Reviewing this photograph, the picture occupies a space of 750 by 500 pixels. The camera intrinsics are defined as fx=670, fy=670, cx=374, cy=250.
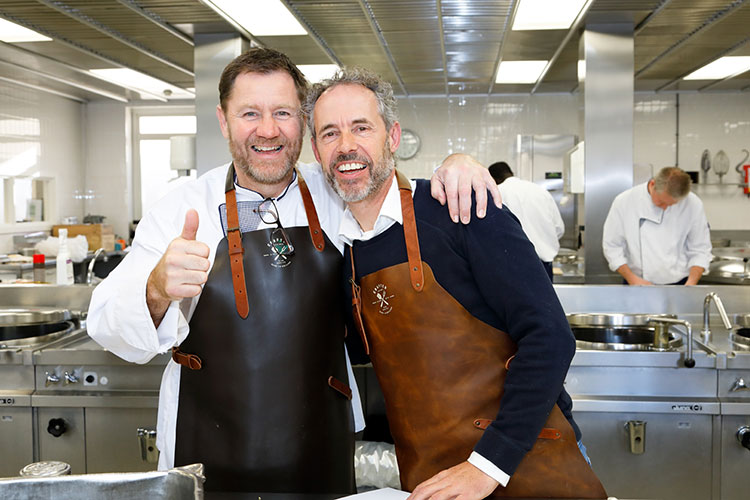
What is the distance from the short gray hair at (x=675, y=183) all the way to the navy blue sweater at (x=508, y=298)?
129 inches

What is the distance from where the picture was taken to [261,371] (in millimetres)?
1641

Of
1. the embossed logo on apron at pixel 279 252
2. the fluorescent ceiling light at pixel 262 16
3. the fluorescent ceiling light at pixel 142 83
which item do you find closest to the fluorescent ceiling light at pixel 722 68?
the fluorescent ceiling light at pixel 262 16

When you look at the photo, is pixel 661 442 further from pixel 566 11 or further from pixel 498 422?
pixel 566 11

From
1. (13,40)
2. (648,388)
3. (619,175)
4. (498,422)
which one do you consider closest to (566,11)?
(619,175)

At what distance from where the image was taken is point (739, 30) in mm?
5414

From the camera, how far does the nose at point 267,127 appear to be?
1.72m

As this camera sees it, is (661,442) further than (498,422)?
Yes

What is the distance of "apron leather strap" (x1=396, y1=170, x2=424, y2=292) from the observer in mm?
1500

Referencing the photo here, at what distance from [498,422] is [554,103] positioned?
8.04 meters

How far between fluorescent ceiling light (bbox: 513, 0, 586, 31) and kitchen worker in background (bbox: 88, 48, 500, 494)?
3.33 metres

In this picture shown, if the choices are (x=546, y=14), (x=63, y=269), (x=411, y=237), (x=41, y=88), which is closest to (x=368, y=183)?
(x=411, y=237)

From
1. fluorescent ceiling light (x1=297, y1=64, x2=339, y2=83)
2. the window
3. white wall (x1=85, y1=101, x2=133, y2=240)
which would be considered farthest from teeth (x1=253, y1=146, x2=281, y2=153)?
white wall (x1=85, y1=101, x2=133, y2=240)

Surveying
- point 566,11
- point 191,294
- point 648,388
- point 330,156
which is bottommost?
point 648,388

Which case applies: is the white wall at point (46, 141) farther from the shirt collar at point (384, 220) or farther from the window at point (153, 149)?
the shirt collar at point (384, 220)
